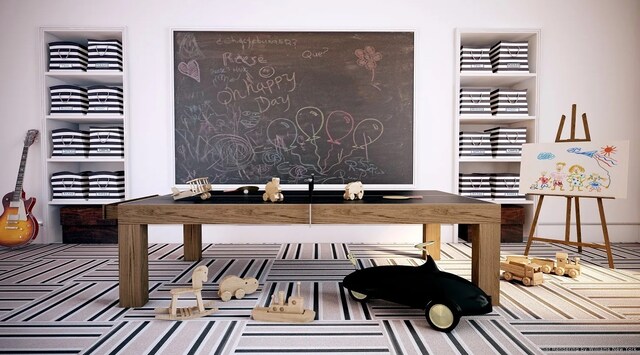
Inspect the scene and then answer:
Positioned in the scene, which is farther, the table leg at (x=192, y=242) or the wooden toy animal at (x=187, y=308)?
the table leg at (x=192, y=242)

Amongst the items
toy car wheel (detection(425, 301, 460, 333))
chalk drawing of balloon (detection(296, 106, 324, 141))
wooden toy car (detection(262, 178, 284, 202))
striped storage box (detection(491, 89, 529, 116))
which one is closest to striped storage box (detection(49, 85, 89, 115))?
chalk drawing of balloon (detection(296, 106, 324, 141))

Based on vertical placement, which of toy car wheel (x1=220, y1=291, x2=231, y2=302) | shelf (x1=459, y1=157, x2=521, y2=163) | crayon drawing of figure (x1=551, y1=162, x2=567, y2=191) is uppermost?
shelf (x1=459, y1=157, x2=521, y2=163)

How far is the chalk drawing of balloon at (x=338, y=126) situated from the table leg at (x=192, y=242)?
1548 millimetres

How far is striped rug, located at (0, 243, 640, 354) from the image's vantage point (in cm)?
152

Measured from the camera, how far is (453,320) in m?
1.62

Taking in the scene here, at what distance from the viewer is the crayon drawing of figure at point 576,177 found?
291 cm

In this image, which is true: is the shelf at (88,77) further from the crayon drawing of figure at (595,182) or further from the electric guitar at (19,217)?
the crayon drawing of figure at (595,182)

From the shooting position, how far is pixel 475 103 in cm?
371

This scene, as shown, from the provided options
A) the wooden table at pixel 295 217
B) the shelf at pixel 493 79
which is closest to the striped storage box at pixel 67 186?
the wooden table at pixel 295 217

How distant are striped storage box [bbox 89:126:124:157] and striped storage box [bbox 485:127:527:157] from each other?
3773 millimetres

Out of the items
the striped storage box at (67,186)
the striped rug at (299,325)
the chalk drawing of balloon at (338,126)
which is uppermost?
the chalk drawing of balloon at (338,126)

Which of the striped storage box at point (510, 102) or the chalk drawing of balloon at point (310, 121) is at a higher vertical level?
the striped storage box at point (510, 102)

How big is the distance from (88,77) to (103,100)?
0.31 meters

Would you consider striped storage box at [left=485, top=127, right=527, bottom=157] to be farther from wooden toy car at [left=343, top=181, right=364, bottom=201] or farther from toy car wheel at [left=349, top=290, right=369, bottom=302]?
toy car wheel at [left=349, top=290, right=369, bottom=302]
